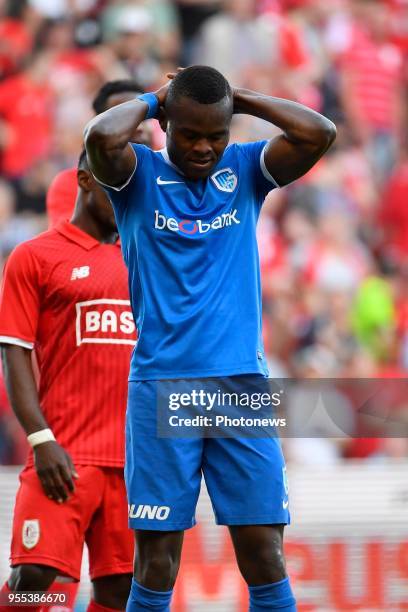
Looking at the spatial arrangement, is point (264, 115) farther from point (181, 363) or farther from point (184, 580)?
point (184, 580)

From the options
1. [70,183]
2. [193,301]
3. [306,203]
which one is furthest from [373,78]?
[193,301]

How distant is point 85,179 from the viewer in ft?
16.1

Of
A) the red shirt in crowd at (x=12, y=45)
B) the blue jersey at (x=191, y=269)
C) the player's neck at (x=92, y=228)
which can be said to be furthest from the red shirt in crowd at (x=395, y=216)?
the blue jersey at (x=191, y=269)

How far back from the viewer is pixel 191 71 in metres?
4.00

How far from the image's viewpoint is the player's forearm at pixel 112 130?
3957 millimetres

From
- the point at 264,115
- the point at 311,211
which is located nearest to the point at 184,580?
the point at 264,115

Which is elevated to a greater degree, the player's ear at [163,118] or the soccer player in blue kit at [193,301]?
the player's ear at [163,118]

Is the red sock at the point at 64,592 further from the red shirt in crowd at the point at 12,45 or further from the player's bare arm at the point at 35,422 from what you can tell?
the red shirt in crowd at the point at 12,45

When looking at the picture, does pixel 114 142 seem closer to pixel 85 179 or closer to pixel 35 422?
pixel 85 179

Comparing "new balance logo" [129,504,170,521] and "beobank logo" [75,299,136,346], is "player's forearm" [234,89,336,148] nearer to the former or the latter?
"beobank logo" [75,299,136,346]

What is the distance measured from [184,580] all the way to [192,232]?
3099 millimetres

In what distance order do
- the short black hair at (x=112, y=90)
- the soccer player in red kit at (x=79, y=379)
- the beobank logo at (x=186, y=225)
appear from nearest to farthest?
1. the beobank logo at (x=186, y=225)
2. the soccer player in red kit at (x=79, y=379)
3. the short black hair at (x=112, y=90)

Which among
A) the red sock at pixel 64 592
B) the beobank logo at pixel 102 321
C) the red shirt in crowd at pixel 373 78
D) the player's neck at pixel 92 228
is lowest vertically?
the red sock at pixel 64 592

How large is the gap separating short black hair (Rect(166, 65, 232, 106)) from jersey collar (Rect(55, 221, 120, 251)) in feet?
3.46
